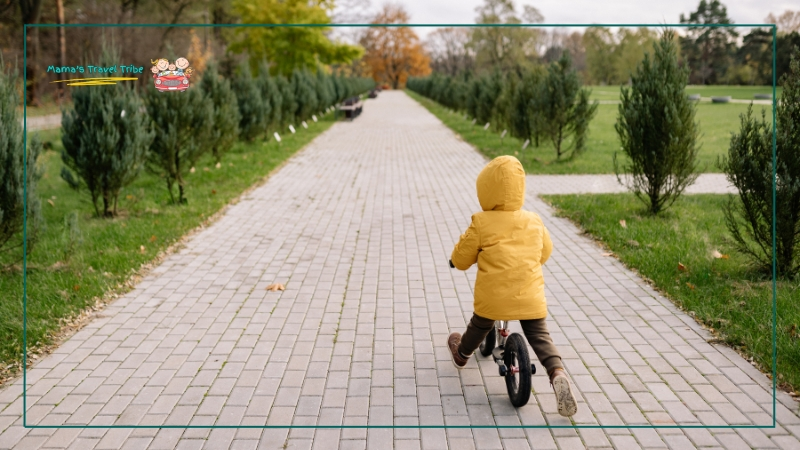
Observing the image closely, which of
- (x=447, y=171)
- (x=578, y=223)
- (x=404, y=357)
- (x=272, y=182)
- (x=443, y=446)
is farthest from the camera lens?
(x=447, y=171)

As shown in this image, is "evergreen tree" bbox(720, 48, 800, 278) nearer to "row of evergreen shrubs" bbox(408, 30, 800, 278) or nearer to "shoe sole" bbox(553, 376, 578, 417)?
"row of evergreen shrubs" bbox(408, 30, 800, 278)

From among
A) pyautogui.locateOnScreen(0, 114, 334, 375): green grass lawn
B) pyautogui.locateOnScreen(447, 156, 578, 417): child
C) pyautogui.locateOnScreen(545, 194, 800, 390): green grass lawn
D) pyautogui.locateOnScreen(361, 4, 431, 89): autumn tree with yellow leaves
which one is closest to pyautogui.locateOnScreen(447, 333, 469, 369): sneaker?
pyautogui.locateOnScreen(447, 156, 578, 417): child

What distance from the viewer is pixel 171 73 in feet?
22.2

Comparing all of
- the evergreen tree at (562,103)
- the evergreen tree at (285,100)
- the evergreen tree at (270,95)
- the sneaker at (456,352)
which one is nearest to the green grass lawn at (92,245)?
the sneaker at (456,352)

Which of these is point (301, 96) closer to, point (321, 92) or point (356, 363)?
point (321, 92)

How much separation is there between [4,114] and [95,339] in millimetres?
2340

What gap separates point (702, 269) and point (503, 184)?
3.42 metres

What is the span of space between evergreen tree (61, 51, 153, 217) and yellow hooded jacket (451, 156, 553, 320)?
5.76 m

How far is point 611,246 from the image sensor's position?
713cm

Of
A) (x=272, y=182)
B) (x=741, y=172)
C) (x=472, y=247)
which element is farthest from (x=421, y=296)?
(x=272, y=182)

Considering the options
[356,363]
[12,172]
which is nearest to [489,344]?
[356,363]

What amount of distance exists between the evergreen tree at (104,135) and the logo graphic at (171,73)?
0.98 metres

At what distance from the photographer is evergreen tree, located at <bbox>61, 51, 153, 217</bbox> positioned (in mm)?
7719

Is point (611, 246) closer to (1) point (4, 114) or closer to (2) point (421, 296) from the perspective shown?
(2) point (421, 296)
